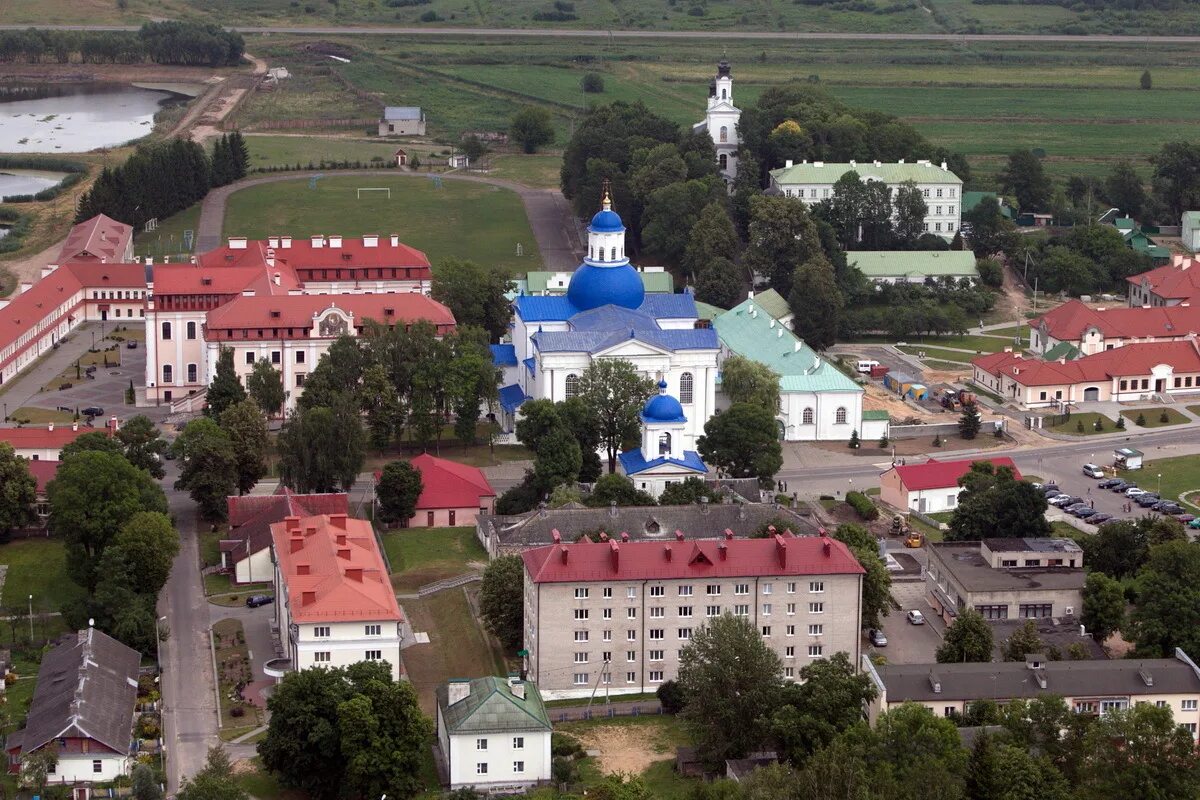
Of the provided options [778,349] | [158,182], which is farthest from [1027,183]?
[158,182]

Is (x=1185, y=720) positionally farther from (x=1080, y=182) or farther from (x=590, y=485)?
(x=1080, y=182)

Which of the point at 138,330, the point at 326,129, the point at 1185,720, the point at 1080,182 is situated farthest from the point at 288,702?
the point at 326,129

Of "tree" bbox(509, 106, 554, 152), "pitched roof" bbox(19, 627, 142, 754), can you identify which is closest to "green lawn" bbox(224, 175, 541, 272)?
"tree" bbox(509, 106, 554, 152)

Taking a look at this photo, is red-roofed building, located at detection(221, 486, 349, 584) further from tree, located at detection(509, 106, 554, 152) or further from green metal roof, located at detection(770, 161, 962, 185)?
tree, located at detection(509, 106, 554, 152)

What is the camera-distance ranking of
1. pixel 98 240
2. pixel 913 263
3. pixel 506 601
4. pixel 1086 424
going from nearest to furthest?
pixel 506 601 < pixel 1086 424 < pixel 913 263 < pixel 98 240

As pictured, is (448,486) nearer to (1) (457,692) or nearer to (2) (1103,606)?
(1) (457,692)

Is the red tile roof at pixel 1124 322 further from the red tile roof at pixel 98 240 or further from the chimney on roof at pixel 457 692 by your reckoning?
the chimney on roof at pixel 457 692
